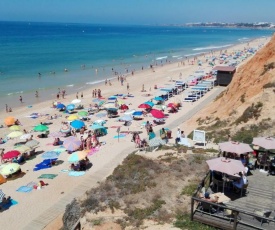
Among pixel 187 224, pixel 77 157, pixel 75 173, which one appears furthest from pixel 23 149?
pixel 187 224

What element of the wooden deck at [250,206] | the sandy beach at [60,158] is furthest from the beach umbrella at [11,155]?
Answer: the wooden deck at [250,206]

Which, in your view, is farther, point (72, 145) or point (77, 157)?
point (72, 145)

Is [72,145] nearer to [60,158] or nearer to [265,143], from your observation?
[60,158]

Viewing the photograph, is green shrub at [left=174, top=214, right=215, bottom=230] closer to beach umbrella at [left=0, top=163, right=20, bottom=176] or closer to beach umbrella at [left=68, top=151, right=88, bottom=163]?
beach umbrella at [left=68, top=151, right=88, bottom=163]

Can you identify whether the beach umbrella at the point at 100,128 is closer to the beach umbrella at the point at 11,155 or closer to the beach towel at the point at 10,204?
the beach umbrella at the point at 11,155

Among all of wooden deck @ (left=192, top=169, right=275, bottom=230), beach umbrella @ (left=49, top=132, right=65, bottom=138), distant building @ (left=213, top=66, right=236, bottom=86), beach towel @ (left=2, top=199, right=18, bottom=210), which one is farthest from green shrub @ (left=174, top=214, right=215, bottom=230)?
distant building @ (left=213, top=66, right=236, bottom=86)
